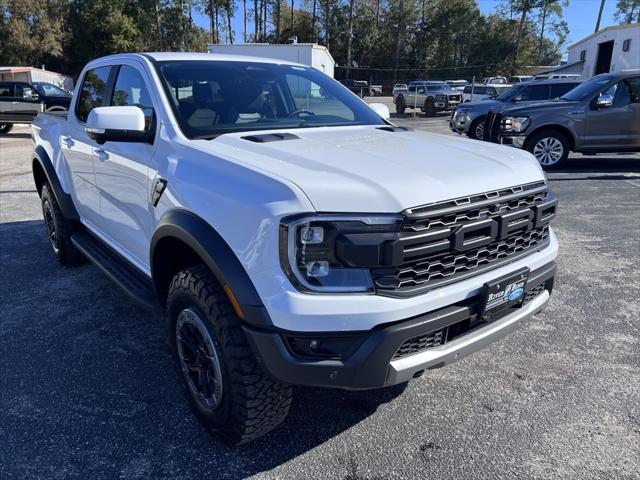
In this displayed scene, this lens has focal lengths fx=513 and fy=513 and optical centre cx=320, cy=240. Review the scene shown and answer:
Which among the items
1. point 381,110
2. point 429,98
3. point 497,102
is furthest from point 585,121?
point 429,98

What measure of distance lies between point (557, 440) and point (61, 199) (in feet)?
13.9

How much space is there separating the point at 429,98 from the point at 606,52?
14.8m

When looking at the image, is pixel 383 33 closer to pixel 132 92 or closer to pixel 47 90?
pixel 47 90

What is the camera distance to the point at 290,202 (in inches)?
77.8

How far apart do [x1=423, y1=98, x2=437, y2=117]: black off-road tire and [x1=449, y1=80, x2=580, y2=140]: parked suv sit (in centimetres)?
1194

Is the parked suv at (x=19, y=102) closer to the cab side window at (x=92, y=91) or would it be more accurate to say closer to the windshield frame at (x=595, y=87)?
the cab side window at (x=92, y=91)

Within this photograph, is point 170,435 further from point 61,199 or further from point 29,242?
point 29,242

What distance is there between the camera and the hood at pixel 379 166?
2.02 m

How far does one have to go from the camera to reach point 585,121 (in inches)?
386

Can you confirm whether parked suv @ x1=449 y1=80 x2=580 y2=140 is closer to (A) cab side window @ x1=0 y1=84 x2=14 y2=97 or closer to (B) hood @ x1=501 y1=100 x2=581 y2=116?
(B) hood @ x1=501 y1=100 x2=581 y2=116

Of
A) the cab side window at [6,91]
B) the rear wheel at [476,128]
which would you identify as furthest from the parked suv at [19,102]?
the rear wheel at [476,128]

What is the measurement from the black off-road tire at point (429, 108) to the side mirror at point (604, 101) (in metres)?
17.4

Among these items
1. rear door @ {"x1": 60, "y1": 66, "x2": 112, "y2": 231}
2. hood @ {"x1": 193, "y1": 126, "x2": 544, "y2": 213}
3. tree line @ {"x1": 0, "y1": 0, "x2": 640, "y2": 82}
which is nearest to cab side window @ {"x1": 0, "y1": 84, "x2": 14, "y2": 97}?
rear door @ {"x1": 60, "y1": 66, "x2": 112, "y2": 231}

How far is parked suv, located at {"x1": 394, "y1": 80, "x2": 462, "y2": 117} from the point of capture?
26594mm
